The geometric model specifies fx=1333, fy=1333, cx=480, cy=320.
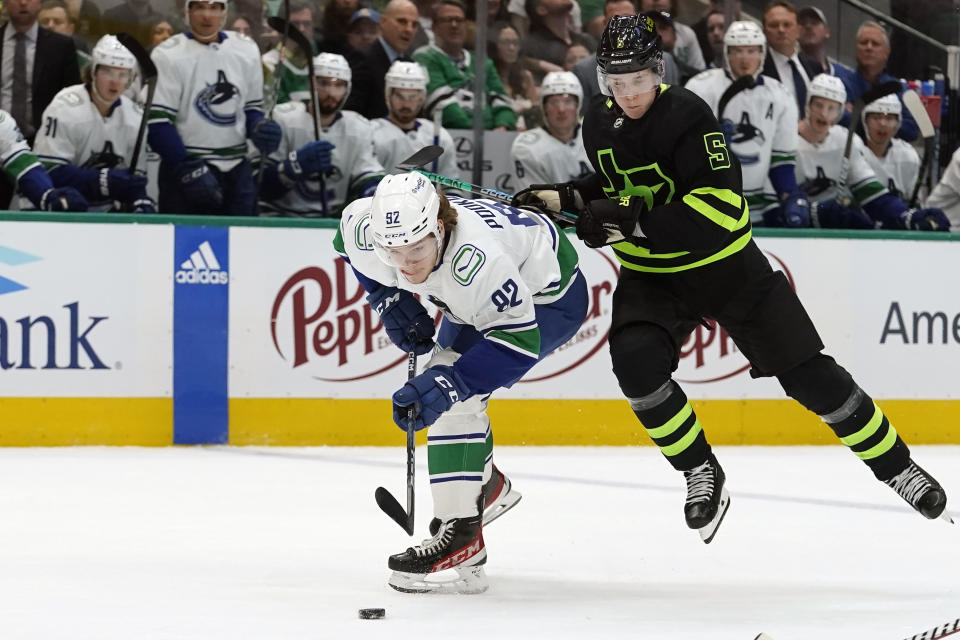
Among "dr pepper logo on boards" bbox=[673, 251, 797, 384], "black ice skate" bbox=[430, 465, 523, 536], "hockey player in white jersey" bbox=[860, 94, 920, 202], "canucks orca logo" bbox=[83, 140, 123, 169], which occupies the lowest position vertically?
"dr pepper logo on boards" bbox=[673, 251, 797, 384]

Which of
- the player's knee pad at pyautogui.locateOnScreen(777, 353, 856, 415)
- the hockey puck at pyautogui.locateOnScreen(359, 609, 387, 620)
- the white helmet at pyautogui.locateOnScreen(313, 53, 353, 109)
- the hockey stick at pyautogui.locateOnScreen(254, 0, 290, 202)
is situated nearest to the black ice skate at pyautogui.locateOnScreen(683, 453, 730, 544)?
the player's knee pad at pyautogui.locateOnScreen(777, 353, 856, 415)

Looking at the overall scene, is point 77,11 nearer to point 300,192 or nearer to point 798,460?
point 300,192

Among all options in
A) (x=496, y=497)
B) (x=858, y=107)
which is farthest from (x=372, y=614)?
(x=858, y=107)

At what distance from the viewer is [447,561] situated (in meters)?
3.33

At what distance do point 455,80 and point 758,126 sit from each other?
1.45 metres

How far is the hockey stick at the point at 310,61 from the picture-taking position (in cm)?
603

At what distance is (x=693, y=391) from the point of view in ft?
19.5

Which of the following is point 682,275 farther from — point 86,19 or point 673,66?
point 86,19

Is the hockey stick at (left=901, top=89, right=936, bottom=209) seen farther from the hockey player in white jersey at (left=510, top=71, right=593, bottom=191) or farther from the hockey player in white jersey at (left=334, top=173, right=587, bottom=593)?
the hockey player in white jersey at (left=334, top=173, right=587, bottom=593)

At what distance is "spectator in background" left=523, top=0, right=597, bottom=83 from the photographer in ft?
21.2

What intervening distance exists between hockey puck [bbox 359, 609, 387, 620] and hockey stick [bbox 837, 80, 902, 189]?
426cm

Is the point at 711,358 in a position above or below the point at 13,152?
below

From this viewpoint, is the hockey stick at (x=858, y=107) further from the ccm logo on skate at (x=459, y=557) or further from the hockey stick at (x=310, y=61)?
the ccm logo on skate at (x=459, y=557)

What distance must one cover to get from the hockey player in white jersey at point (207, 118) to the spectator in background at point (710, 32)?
2.15m
